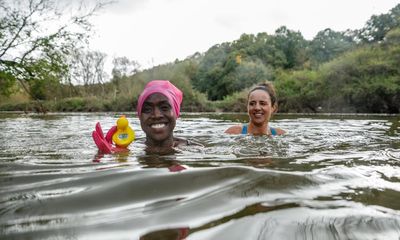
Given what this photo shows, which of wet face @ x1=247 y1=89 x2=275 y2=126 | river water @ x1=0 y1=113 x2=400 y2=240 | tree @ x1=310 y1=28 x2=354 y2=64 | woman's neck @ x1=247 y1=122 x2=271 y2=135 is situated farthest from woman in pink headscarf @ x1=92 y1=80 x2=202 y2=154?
tree @ x1=310 y1=28 x2=354 y2=64

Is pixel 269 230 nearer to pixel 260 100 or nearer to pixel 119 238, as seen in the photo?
pixel 119 238

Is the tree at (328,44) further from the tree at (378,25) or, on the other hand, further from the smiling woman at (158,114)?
the smiling woman at (158,114)

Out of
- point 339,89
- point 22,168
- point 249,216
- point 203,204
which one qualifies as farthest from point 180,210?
point 339,89

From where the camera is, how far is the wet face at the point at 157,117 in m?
4.03

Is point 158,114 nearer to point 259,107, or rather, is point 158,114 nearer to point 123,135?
point 123,135

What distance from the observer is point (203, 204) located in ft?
5.41

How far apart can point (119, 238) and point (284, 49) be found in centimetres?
5526

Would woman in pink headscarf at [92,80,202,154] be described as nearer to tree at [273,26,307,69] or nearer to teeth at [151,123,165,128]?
teeth at [151,123,165,128]

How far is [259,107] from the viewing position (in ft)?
19.2

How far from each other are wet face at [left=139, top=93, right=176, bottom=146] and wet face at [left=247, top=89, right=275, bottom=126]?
212 cm

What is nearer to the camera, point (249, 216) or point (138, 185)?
point (249, 216)

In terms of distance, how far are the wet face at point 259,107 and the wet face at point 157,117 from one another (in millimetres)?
2121

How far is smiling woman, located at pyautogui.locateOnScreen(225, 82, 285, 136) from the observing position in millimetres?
5875

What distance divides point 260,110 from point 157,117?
2357mm
